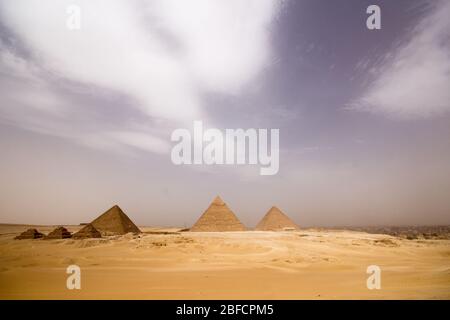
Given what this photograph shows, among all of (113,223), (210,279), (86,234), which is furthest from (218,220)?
(210,279)

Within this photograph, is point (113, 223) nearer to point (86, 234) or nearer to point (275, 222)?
point (86, 234)

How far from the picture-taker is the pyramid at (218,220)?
118ft

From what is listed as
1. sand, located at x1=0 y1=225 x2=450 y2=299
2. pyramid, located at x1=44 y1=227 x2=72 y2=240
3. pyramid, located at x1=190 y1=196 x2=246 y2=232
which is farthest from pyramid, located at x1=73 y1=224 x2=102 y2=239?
pyramid, located at x1=190 y1=196 x2=246 y2=232

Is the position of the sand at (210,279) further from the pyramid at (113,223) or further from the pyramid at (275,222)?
the pyramid at (275,222)

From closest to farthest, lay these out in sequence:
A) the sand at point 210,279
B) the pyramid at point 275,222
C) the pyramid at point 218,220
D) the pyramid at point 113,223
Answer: the sand at point 210,279
the pyramid at point 113,223
the pyramid at point 218,220
the pyramid at point 275,222

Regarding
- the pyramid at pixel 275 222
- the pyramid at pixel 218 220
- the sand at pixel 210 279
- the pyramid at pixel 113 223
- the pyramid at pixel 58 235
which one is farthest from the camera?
the pyramid at pixel 275 222

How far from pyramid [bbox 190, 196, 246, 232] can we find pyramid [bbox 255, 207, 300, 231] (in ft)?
15.1

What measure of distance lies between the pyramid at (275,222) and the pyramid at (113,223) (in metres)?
18.6

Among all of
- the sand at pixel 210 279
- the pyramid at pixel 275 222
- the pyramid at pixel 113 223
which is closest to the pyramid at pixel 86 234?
the pyramid at pixel 113 223

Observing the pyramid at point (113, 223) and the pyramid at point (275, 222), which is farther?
the pyramid at point (275, 222)

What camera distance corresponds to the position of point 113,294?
4.83 m

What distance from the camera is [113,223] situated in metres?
27.1

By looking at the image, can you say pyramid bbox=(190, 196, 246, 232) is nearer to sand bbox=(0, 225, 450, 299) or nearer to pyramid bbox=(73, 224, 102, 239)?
pyramid bbox=(73, 224, 102, 239)
